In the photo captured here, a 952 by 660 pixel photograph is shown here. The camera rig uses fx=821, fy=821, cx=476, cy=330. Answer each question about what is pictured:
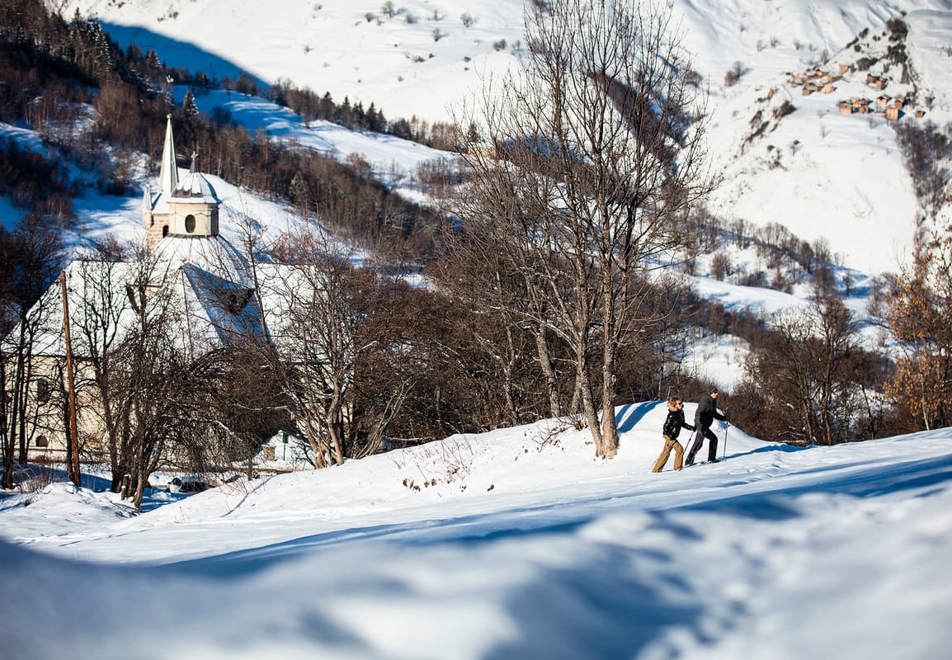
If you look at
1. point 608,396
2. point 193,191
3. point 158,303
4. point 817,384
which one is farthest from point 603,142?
point 193,191

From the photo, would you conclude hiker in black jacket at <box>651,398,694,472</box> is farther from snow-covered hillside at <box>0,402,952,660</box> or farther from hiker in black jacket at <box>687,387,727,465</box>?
snow-covered hillside at <box>0,402,952,660</box>

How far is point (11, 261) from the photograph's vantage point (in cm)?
3762

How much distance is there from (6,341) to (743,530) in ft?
146

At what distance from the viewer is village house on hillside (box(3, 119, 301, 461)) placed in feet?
113

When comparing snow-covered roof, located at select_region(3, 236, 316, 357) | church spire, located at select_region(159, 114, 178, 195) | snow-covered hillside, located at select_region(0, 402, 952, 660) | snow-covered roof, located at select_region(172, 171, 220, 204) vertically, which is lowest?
snow-covered hillside, located at select_region(0, 402, 952, 660)

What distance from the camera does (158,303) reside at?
122 feet

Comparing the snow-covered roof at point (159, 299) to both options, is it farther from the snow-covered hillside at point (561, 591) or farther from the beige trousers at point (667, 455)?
the snow-covered hillside at point (561, 591)

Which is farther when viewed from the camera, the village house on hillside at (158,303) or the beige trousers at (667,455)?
the village house on hillside at (158,303)

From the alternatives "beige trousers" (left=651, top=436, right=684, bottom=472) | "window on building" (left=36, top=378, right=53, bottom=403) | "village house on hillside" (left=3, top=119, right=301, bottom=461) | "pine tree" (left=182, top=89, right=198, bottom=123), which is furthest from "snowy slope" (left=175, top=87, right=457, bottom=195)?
"beige trousers" (left=651, top=436, right=684, bottom=472)

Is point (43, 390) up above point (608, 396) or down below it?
above

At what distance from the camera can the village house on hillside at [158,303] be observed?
34594mm

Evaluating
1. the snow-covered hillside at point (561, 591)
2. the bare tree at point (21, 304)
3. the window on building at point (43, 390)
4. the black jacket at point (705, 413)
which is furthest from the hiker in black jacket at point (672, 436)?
the window on building at point (43, 390)

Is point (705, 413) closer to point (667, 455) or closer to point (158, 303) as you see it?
point (667, 455)

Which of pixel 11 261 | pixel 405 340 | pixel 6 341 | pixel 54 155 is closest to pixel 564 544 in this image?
pixel 405 340
